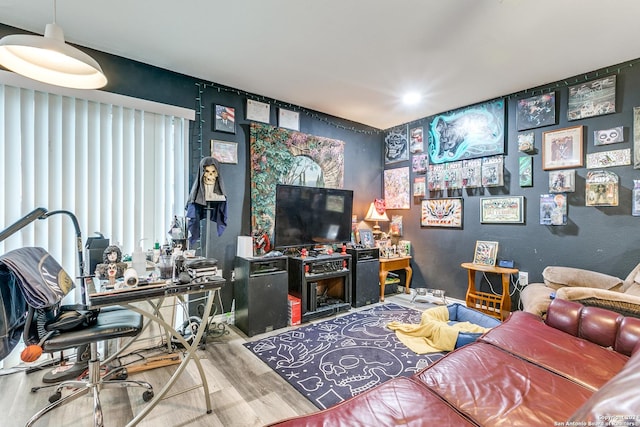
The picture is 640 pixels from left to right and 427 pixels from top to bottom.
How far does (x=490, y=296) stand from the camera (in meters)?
3.38

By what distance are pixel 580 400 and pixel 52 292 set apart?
2497 millimetres

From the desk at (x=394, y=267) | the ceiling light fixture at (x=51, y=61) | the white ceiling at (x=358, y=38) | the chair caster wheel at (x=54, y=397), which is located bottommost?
the chair caster wheel at (x=54, y=397)

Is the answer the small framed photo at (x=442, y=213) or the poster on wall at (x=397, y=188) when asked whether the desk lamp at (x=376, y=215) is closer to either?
the poster on wall at (x=397, y=188)

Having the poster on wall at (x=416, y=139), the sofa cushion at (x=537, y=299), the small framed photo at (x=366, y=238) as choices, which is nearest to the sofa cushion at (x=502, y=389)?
the sofa cushion at (x=537, y=299)

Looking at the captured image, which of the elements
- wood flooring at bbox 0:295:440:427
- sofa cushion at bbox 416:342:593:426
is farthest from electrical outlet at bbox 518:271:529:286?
wood flooring at bbox 0:295:440:427

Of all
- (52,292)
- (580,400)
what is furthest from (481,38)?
(52,292)

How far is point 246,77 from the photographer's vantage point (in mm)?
2941

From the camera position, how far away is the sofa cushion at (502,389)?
1.04 meters

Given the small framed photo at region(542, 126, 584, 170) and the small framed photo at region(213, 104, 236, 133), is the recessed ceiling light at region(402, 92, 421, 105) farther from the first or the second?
the small framed photo at region(213, 104, 236, 133)

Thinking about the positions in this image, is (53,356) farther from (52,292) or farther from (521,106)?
(521,106)

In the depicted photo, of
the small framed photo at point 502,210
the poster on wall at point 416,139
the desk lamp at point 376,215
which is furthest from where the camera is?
the desk lamp at point 376,215

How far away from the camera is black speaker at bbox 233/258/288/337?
9.07 feet

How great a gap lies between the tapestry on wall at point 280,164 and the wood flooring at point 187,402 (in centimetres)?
155

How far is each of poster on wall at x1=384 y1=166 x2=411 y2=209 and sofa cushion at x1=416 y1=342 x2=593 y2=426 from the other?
307 centimetres
